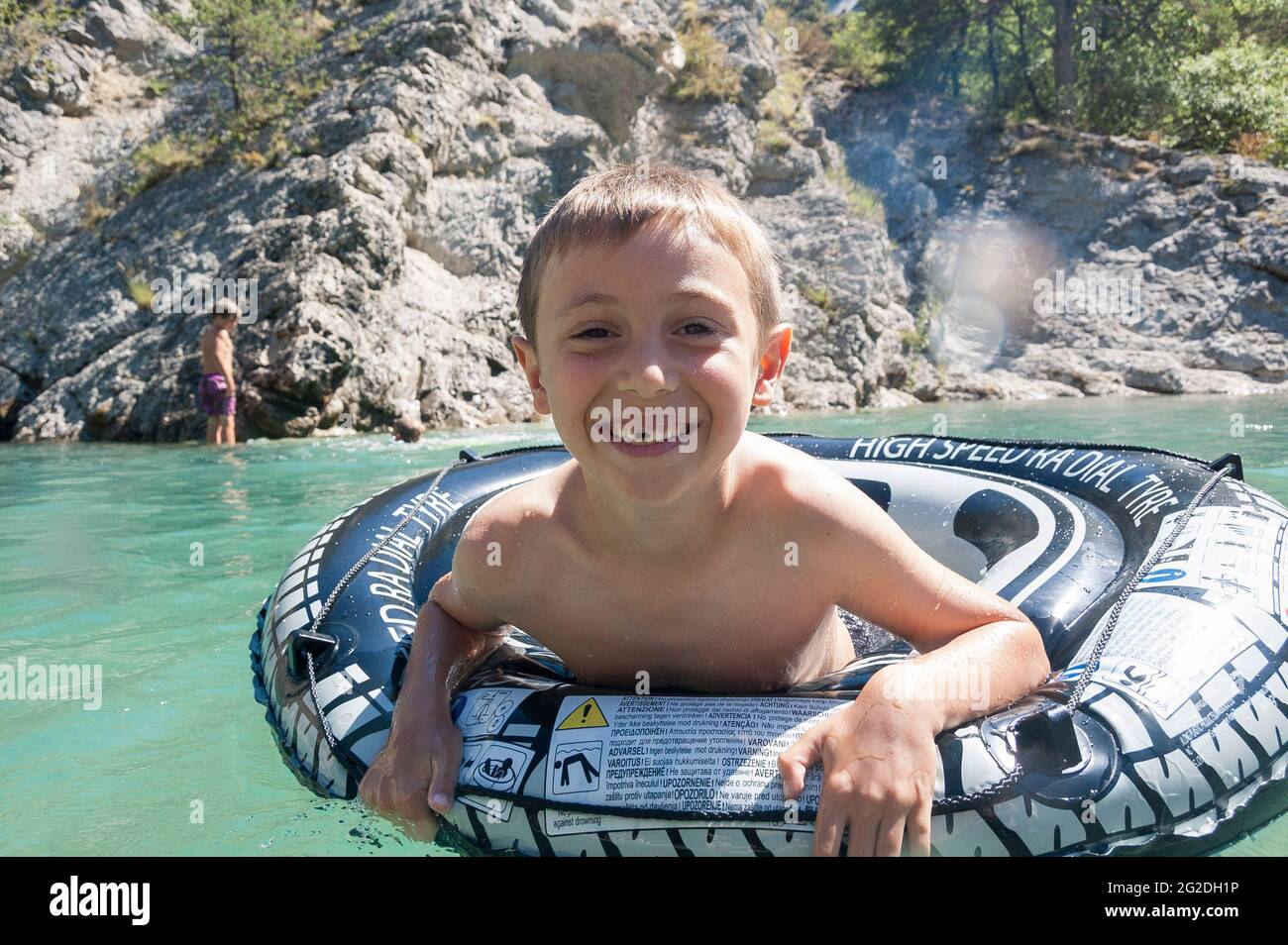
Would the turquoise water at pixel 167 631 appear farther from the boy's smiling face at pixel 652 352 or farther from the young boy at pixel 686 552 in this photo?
the boy's smiling face at pixel 652 352

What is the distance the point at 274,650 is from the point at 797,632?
47.1 inches

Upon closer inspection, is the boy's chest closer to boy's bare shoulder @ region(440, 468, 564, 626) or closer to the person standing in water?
boy's bare shoulder @ region(440, 468, 564, 626)

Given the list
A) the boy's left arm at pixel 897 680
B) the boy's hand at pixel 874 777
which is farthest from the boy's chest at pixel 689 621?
the boy's hand at pixel 874 777

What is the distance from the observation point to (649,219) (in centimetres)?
146

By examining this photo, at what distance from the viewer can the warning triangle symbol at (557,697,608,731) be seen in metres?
1.47

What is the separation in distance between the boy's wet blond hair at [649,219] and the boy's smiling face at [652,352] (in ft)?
0.09

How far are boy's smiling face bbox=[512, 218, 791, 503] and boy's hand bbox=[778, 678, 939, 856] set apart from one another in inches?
18.0

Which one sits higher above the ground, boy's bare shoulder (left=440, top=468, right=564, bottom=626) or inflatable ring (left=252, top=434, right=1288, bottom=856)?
boy's bare shoulder (left=440, top=468, right=564, bottom=626)

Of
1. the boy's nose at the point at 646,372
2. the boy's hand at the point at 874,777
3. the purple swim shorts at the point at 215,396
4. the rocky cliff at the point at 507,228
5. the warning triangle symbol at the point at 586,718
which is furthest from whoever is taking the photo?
the rocky cliff at the point at 507,228

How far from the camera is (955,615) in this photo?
5.43 feet

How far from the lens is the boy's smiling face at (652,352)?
1413 millimetres

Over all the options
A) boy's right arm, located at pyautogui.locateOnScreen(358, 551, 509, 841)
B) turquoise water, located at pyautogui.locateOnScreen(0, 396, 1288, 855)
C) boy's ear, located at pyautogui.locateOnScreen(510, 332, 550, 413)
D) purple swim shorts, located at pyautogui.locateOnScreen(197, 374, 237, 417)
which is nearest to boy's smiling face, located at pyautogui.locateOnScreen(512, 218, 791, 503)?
boy's ear, located at pyautogui.locateOnScreen(510, 332, 550, 413)
